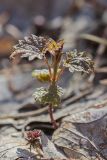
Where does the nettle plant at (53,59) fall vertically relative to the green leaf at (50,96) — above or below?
above

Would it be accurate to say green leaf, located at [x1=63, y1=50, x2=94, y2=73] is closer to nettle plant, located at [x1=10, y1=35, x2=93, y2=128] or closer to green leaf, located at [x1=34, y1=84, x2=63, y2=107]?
nettle plant, located at [x1=10, y1=35, x2=93, y2=128]

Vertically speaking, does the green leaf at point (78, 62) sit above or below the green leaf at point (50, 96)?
above

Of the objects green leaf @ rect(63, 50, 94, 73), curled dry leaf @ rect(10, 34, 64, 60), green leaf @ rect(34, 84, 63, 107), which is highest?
curled dry leaf @ rect(10, 34, 64, 60)

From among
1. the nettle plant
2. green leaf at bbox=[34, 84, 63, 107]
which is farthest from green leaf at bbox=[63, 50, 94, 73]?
green leaf at bbox=[34, 84, 63, 107]

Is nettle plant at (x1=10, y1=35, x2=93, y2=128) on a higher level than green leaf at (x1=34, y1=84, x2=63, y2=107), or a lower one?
higher

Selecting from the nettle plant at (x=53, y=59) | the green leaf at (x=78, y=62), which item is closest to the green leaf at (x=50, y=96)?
the nettle plant at (x=53, y=59)

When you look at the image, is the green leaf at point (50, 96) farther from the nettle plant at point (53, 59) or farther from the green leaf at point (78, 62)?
the green leaf at point (78, 62)

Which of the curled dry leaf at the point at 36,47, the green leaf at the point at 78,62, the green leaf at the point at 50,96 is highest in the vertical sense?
the curled dry leaf at the point at 36,47

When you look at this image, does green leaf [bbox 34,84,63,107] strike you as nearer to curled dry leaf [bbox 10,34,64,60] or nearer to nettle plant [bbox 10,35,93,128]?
nettle plant [bbox 10,35,93,128]
